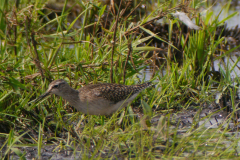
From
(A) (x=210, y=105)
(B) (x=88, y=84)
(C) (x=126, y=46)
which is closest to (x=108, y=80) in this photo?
(B) (x=88, y=84)

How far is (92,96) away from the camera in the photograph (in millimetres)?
5152

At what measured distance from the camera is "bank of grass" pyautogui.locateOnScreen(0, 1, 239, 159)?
13.1 ft

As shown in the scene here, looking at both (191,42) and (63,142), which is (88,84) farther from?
(191,42)

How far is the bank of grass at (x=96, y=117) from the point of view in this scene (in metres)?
4.00

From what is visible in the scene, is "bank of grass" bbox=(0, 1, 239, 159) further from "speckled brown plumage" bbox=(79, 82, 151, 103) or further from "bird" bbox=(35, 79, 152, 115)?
"speckled brown plumage" bbox=(79, 82, 151, 103)

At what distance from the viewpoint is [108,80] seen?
5945 mm

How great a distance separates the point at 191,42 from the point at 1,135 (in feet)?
11.0

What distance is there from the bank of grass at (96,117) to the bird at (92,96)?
0.15m

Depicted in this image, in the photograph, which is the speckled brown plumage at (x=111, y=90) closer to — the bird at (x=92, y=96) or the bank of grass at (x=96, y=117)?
the bird at (x=92, y=96)

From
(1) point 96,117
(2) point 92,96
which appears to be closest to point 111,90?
(2) point 92,96

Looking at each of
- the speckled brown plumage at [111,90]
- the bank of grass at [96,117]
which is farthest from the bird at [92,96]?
the bank of grass at [96,117]

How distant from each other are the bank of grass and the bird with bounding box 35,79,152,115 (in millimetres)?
150

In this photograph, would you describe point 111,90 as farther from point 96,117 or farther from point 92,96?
point 96,117

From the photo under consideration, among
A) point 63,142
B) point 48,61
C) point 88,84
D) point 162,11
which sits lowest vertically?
point 63,142
